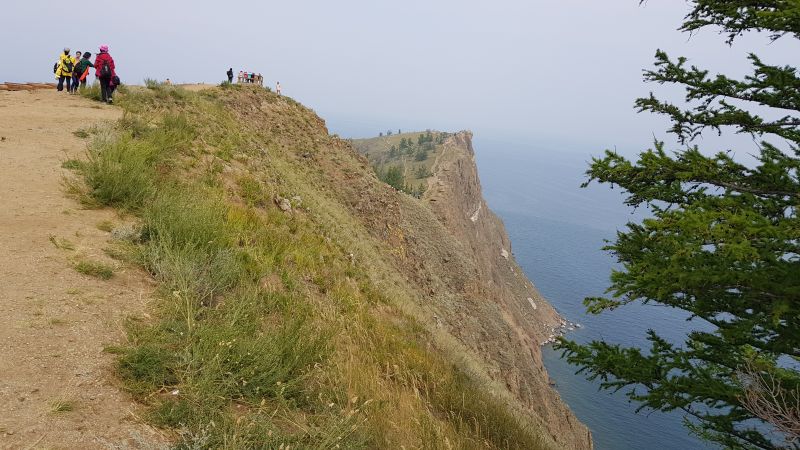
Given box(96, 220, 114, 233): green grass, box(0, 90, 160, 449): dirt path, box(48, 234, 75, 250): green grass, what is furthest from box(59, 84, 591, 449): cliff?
box(48, 234, 75, 250): green grass

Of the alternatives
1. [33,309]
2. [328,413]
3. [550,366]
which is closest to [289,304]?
[328,413]

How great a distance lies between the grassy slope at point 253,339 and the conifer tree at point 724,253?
2.49 m

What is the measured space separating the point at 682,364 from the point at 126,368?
6969 mm

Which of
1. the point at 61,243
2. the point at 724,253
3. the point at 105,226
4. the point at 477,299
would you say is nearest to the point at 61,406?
the point at 61,243

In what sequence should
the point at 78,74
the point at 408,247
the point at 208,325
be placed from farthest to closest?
the point at 408,247
the point at 78,74
the point at 208,325

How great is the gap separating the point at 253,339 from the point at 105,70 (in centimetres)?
1576

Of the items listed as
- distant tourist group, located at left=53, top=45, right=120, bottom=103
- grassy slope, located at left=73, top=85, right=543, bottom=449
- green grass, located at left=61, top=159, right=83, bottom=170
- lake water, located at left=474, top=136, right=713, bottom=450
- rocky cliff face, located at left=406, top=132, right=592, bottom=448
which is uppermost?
distant tourist group, located at left=53, top=45, right=120, bottom=103

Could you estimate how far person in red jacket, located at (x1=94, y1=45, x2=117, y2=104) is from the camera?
15163 millimetres

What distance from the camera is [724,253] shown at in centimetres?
365

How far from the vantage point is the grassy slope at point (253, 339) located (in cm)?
392

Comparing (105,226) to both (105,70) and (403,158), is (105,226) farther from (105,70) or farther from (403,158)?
(403,158)

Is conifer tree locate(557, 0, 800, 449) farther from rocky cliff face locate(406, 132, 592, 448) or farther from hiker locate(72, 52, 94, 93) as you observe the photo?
hiker locate(72, 52, 94, 93)

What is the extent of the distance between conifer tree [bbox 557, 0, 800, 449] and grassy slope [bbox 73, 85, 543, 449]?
2492 mm

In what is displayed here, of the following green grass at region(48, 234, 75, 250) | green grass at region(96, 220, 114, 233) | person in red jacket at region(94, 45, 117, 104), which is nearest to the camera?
green grass at region(48, 234, 75, 250)
